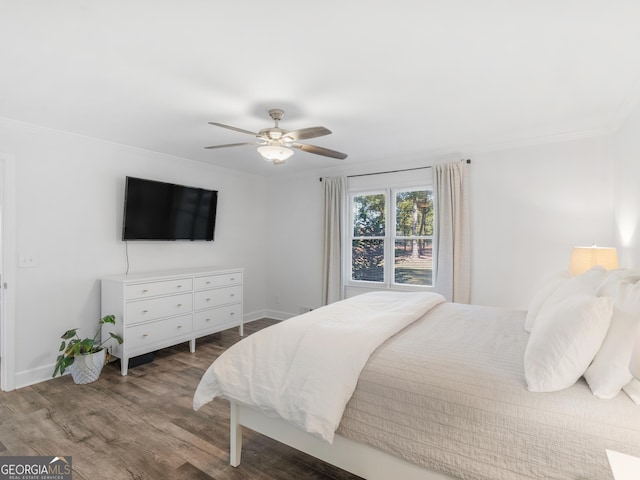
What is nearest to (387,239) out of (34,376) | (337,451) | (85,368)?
(337,451)

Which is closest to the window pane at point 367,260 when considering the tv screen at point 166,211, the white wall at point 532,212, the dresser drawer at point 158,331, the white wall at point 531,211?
the white wall at point 531,211

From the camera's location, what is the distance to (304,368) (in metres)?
1.70

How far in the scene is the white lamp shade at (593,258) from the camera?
2.70 metres

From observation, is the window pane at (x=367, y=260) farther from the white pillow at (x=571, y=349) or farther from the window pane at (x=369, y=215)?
the white pillow at (x=571, y=349)

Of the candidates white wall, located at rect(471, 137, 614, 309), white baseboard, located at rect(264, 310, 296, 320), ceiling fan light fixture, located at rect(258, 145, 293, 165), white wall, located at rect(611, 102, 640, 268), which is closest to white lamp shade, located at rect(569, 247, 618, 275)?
white wall, located at rect(611, 102, 640, 268)

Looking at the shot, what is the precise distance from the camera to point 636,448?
3.57 feet

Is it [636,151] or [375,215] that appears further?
[375,215]

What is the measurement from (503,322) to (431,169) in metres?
2.34

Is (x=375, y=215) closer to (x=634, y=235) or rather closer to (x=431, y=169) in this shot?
(x=431, y=169)

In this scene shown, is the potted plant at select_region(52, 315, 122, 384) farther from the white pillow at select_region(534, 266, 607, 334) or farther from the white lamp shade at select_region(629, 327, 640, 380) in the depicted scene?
the white lamp shade at select_region(629, 327, 640, 380)

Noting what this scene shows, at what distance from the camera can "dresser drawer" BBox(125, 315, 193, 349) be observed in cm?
335

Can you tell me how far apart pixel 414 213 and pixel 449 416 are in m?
3.31

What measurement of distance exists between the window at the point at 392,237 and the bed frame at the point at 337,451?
2969mm

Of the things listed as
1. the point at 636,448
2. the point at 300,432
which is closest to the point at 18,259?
the point at 300,432
